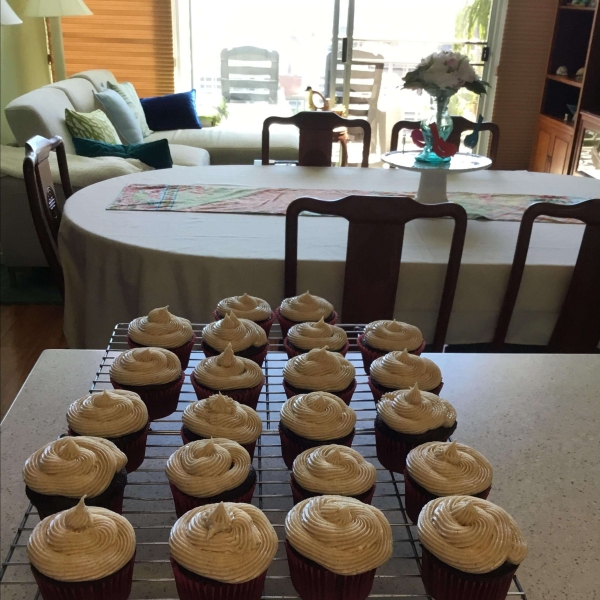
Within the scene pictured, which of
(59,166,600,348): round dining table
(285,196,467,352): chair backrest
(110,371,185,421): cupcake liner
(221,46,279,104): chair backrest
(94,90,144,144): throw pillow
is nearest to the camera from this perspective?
(110,371,185,421): cupcake liner

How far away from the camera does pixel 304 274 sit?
1.79 meters

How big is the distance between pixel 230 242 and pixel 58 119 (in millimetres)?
2197

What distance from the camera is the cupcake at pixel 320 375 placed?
104 cm

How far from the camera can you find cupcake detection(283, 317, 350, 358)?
1.17 m

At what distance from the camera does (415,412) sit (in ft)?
3.10

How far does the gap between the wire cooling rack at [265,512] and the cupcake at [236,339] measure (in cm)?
6

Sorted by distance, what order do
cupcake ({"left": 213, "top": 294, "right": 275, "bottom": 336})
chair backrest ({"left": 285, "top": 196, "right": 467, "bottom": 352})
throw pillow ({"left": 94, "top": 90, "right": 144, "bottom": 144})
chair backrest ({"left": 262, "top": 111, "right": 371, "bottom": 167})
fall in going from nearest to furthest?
cupcake ({"left": 213, "top": 294, "right": 275, "bottom": 336}), chair backrest ({"left": 285, "top": 196, "right": 467, "bottom": 352}), chair backrest ({"left": 262, "top": 111, "right": 371, "bottom": 167}), throw pillow ({"left": 94, "top": 90, "right": 144, "bottom": 144})

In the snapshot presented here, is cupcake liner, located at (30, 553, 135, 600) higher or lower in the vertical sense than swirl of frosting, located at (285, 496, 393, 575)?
lower

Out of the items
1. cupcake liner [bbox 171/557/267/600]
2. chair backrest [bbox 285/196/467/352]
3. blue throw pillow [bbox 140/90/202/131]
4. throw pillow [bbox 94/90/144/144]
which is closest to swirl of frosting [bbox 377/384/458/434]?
cupcake liner [bbox 171/557/267/600]

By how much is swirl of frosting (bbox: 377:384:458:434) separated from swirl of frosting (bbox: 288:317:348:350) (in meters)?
0.22

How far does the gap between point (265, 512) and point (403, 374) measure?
345 mm

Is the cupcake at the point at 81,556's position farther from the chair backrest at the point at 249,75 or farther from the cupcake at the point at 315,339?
the chair backrest at the point at 249,75

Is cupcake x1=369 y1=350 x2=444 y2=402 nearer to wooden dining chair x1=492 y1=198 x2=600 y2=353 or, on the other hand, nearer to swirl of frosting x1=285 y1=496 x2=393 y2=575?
swirl of frosting x1=285 y1=496 x2=393 y2=575

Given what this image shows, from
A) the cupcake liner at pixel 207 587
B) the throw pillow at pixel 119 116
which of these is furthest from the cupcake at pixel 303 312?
the throw pillow at pixel 119 116
